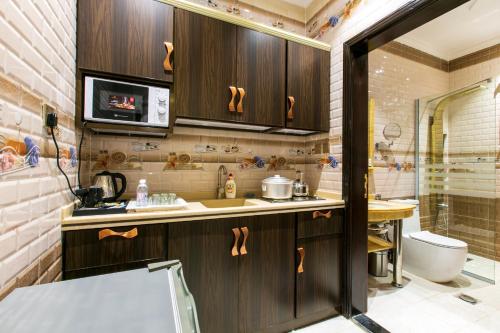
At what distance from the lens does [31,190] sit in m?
0.81

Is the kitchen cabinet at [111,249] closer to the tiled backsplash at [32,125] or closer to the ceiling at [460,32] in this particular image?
the tiled backsplash at [32,125]

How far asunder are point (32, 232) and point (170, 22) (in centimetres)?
137

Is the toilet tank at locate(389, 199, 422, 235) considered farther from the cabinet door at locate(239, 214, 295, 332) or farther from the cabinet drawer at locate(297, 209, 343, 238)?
the cabinet door at locate(239, 214, 295, 332)

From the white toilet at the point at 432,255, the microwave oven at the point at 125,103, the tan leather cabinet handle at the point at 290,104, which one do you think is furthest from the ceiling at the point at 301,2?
the white toilet at the point at 432,255

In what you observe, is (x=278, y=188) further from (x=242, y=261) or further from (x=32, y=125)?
(x=32, y=125)

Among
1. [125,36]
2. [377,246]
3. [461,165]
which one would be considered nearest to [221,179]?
[125,36]

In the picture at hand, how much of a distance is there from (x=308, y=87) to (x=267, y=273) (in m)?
1.51

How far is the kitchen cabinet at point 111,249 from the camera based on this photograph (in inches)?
42.9

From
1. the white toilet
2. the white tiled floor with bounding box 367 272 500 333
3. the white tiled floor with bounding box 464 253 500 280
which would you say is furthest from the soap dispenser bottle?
the white tiled floor with bounding box 464 253 500 280

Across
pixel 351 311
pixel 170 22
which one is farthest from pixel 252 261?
pixel 170 22

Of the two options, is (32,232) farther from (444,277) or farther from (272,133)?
(444,277)

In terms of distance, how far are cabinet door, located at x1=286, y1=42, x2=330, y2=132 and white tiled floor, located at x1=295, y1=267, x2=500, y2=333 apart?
1.56m

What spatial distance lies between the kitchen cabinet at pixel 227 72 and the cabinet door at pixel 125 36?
11cm

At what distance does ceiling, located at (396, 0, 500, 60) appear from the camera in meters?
2.31
